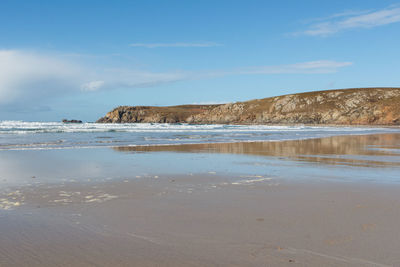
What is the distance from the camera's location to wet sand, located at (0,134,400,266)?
10.8 ft

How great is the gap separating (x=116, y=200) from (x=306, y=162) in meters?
6.93

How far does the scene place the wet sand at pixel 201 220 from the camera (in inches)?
130

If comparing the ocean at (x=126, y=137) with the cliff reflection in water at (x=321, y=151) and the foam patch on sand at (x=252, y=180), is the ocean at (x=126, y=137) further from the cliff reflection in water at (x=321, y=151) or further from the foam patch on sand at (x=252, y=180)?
the foam patch on sand at (x=252, y=180)

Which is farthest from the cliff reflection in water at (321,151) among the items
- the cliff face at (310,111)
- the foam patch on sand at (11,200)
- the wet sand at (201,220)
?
the cliff face at (310,111)

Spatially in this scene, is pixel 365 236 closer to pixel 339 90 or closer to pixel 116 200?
pixel 116 200

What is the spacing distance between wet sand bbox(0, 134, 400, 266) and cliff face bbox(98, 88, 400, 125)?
85.0m

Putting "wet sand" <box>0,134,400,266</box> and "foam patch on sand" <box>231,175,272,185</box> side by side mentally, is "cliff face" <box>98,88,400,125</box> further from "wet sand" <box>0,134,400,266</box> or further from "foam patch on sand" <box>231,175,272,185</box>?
"wet sand" <box>0,134,400,266</box>

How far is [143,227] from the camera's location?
13.7 ft

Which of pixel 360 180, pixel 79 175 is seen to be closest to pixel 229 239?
pixel 360 180

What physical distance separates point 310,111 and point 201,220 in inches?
4167

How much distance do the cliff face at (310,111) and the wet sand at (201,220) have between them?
279ft

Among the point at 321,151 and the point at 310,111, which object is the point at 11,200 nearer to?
the point at 321,151

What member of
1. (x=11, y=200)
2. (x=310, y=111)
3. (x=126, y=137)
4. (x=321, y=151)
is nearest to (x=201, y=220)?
(x=11, y=200)

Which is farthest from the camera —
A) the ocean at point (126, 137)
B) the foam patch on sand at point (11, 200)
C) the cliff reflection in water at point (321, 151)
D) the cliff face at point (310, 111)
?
the cliff face at point (310, 111)
